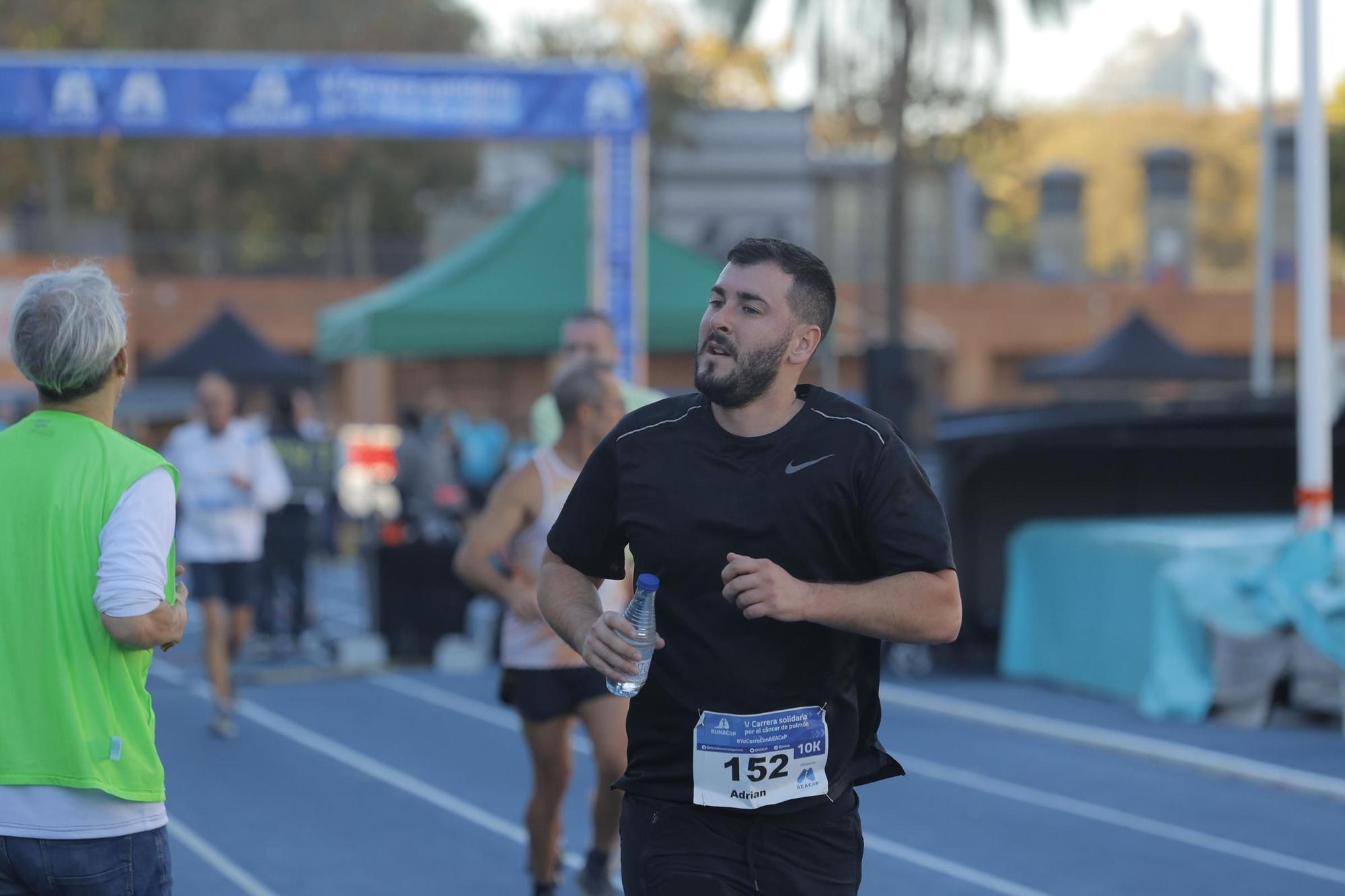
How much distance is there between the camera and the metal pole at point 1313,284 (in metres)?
10.7

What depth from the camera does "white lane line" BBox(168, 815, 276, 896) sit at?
23.1ft

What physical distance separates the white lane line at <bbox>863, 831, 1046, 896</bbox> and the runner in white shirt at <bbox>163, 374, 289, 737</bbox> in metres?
4.47

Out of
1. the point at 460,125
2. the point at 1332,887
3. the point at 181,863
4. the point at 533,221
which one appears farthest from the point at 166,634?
the point at 533,221

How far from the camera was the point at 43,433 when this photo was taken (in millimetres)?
3455

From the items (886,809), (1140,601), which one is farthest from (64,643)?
(1140,601)

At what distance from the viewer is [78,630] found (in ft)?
11.0

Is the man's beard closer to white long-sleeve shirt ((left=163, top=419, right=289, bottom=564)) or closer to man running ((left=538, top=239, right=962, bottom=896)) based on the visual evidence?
man running ((left=538, top=239, right=962, bottom=896))

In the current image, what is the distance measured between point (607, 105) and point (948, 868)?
9084 mm

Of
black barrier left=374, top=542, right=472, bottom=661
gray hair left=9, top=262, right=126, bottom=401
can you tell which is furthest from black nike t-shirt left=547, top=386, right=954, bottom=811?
black barrier left=374, top=542, right=472, bottom=661

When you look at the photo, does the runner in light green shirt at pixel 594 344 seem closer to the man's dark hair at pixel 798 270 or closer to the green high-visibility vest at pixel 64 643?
the man's dark hair at pixel 798 270

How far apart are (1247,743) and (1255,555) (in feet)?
4.91

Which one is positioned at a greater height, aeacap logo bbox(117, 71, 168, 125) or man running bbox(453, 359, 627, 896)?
aeacap logo bbox(117, 71, 168, 125)

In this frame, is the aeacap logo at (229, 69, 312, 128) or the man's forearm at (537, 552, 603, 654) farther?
the aeacap logo at (229, 69, 312, 128)

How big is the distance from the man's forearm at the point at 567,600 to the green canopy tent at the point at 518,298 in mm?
11401
